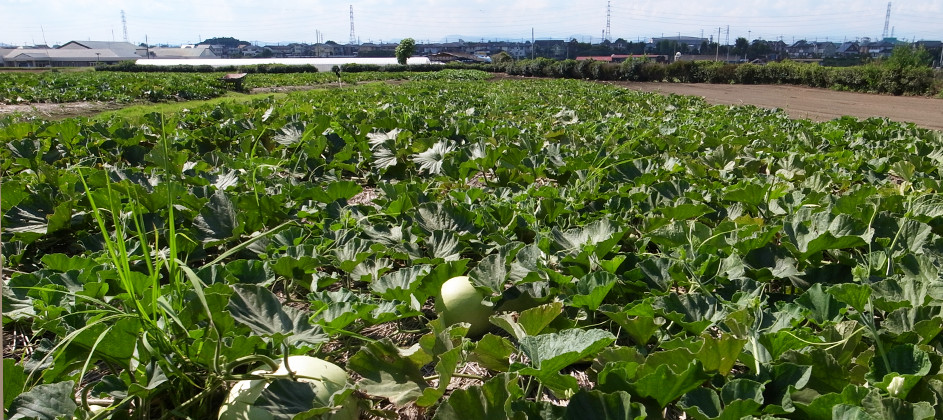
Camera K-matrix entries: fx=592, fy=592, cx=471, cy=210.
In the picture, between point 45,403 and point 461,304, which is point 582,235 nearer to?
point 461,304

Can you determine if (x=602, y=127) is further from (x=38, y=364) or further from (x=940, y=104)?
(x=940, y=104)

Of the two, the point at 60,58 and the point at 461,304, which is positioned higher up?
the point at 60,58

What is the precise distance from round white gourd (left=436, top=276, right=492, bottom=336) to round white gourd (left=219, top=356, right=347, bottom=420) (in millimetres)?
455

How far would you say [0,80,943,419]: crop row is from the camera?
51.0 inches

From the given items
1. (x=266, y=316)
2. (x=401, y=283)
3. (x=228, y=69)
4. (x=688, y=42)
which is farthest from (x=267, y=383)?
(x=688, y=42)

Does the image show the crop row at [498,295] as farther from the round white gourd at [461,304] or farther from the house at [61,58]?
the house at [61,58]

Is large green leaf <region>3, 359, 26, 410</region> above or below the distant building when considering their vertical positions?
below

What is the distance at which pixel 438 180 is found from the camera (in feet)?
12.1

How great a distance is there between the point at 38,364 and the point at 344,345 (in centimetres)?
76

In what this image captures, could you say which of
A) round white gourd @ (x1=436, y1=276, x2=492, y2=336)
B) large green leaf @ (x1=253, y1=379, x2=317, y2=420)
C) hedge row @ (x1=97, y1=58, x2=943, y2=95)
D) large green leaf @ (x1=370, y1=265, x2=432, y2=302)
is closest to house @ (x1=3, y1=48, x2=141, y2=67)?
hedge row @ (x1=97, y1=58, x2=943, y2=95)

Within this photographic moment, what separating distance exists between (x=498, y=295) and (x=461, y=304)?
0.12 metres

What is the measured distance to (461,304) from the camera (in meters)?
1.82

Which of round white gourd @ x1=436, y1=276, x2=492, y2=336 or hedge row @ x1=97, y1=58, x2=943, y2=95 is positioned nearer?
round white gourd @ x1=436, y1=276, x2=492, y2=336

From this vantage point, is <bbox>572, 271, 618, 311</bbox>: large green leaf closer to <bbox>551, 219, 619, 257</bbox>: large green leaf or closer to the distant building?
<bbox>551, 219, 619, 257</bbox>: large green leaf
